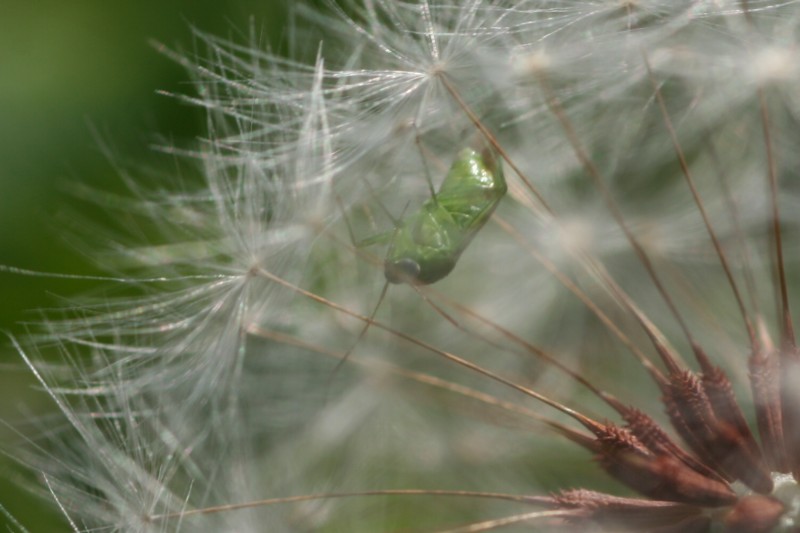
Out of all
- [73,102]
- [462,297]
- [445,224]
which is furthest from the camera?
[73,102]

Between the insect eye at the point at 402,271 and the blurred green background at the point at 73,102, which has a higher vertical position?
the blurred green background at the point at 73,102

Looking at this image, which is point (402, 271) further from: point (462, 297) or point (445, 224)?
point (462, 297)

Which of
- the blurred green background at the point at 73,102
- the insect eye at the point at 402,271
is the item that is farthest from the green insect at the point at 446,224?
the blurred green background at the point at 73,102

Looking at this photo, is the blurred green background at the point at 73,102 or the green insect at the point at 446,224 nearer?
the green insect at the point at 446,224

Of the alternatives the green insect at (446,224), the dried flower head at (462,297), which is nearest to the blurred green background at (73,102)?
the dried flower head at (462,297)

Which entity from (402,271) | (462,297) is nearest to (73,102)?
(462,297)

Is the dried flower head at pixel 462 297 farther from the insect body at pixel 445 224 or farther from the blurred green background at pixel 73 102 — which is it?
the blurred green background at pixel 73 102

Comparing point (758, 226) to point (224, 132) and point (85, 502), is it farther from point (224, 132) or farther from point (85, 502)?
point (85, 502)

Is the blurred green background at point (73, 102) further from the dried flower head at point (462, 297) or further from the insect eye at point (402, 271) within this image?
the insect eye at point (402, 271)
